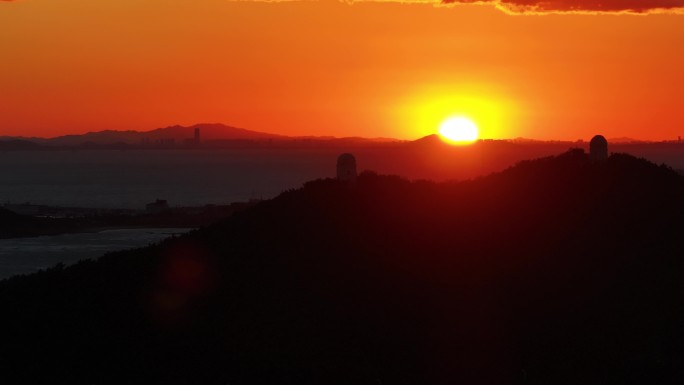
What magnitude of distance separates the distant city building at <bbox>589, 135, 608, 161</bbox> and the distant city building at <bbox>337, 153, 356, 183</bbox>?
29.2 ft

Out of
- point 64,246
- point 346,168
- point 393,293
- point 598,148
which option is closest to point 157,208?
point 64,246

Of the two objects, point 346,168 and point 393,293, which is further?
point 346,168

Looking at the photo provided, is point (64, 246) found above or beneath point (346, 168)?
beneath

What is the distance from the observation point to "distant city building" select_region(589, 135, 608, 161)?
40125mm

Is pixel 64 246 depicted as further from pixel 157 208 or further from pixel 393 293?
pixel 393 293

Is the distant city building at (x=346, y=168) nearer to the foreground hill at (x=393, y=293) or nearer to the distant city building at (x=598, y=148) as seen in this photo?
the foreground hill at (x=393, y=293)

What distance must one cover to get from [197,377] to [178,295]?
485cm

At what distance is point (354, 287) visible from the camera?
106ft

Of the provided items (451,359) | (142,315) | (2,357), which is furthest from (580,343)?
(2,357)

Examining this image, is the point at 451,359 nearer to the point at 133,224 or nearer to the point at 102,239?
the point at 102,239

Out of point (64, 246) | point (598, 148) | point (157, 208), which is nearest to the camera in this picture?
point (598, 148)

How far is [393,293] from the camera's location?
3200 cm

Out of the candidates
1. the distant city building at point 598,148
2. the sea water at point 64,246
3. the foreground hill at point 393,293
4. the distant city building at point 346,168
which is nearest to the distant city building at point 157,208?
the sea water at point 64,246

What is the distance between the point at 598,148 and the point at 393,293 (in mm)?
12166
